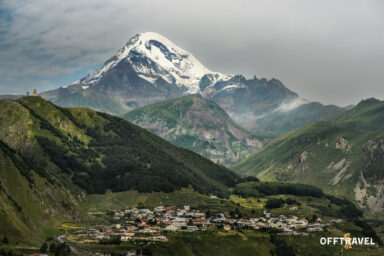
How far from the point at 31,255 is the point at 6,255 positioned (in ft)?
32.6

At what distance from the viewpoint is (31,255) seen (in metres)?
199

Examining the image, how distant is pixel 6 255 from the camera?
192750 millimetres
